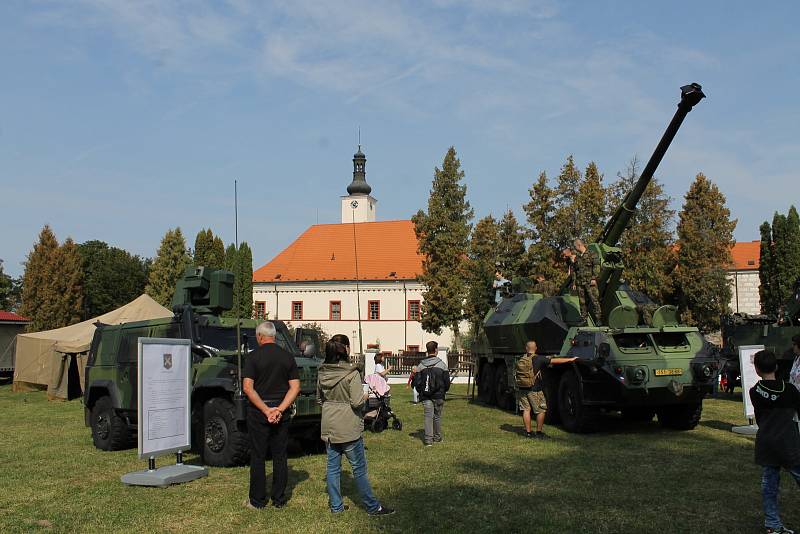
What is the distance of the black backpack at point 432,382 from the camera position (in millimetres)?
11906

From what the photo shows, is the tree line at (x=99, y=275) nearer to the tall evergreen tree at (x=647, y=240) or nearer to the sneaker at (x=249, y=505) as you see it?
the tall evergreen tree at (x=647, y=240)

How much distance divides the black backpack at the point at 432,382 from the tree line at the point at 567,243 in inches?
760

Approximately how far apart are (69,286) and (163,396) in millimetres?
49403

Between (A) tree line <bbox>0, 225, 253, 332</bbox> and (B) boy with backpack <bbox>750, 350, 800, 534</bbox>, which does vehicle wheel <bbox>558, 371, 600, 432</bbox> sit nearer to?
(B) boy with backpack <bbox>750, 350, 800, 534</bbox>

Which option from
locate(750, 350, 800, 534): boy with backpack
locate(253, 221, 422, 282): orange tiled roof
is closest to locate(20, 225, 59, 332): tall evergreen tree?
locate(253, 221, 422, 282): orange tiled roof

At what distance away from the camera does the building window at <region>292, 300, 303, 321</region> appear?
59.9m

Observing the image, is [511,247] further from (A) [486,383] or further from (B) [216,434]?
(B) [216,434]

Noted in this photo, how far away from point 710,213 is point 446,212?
1456 cm

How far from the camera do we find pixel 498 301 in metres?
20.2

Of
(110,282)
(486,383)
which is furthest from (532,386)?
(110,282)

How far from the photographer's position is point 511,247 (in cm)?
3788

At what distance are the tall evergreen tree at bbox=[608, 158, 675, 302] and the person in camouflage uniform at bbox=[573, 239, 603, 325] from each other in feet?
69.6

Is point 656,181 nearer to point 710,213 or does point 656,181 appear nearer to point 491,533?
point 710,213

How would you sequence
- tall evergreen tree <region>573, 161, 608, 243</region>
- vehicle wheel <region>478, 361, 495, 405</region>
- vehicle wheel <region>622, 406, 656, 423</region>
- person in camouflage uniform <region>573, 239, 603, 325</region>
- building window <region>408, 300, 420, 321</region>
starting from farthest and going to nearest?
1. building window <region>408, 300, 420, 321</region>
2. tall evergreen tree <region>573, 161, 608, 243</region>
3. vehicle wheel <region>478, 361, 495, 405</region>
4. person in camouflage uniform <region>573, 239, 603, 325</region>
5. vehicle wheel <region>622, 406, 656, 423</region>
